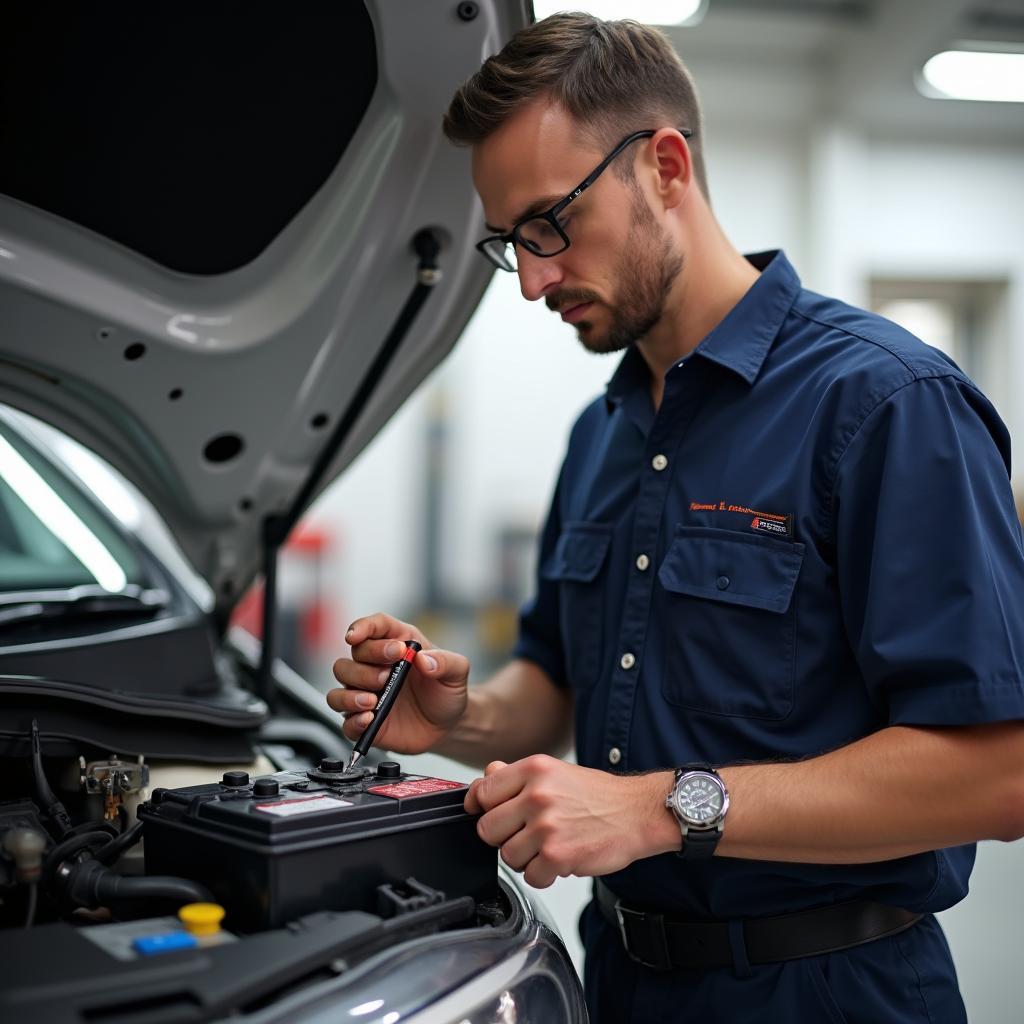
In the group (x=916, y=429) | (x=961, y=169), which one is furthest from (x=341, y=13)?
(x=961, y=169)

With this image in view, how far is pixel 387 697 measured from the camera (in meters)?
1.12

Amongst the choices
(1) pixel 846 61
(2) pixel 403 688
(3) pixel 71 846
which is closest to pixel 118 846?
(3) pixel 71 846

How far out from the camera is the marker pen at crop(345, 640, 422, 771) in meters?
1.07

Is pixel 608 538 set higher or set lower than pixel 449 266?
lower

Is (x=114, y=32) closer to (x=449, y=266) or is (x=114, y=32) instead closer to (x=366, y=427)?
(x=449, y=266)

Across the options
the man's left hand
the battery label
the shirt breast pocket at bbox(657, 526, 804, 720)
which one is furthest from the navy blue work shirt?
the battery label

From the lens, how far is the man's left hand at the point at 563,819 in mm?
884

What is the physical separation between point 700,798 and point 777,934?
245 mm

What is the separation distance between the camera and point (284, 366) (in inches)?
53.3

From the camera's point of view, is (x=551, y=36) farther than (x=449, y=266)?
No

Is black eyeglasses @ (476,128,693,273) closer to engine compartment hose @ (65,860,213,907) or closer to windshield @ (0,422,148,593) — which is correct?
engine compartment hose @ (65,860,213,907)

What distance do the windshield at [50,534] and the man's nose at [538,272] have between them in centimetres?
84

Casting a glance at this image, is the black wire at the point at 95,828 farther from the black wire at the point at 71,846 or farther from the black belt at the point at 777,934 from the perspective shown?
the black belt at the point at 777,934

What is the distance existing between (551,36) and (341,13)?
0.24 metres
